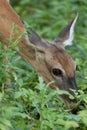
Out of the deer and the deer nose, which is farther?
the deer

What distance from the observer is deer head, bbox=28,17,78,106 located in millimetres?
7477

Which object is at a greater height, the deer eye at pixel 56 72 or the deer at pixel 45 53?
the deer at pixel 45 53

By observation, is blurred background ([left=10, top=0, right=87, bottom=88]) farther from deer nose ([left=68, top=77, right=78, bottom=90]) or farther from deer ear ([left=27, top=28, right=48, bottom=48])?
deer nose ([left=68, top=77, right=78, bottom=90])

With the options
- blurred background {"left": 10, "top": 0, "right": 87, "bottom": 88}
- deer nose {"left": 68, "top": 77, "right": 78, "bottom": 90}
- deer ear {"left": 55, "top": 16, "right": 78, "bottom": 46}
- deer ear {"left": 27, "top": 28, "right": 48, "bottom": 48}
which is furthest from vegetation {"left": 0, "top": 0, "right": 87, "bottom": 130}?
blurred background {"left": 10, "top": 0, "right": 87, "bottom": 88}

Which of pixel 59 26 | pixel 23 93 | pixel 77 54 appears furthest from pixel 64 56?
pixel 59 26

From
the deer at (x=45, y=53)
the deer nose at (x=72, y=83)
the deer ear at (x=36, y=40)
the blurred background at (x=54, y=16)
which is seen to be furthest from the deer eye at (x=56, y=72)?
the blurred background at (x=54, y=16)

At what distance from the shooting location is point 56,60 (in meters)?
7.58

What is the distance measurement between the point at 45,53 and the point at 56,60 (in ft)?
0.85

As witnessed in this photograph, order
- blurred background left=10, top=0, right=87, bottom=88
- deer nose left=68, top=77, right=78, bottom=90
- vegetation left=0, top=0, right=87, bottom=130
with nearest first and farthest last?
vegetation left=0, top=0, right=87, bottom=130, deer nose left=68, top=77, right=78, bottom=90, blurred background left=10, top=0, right=87, bottom=88

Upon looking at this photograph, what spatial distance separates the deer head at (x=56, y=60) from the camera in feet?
24.5

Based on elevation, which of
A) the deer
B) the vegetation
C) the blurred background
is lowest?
the vegetation

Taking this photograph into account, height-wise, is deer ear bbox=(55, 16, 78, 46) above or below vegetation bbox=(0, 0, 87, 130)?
above

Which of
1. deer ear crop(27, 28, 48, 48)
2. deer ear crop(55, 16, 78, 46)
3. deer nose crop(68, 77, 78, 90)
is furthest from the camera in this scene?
deer ear crop(55, 16, 78, 46)

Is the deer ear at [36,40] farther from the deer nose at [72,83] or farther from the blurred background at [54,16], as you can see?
the blurred background at [54,16]
